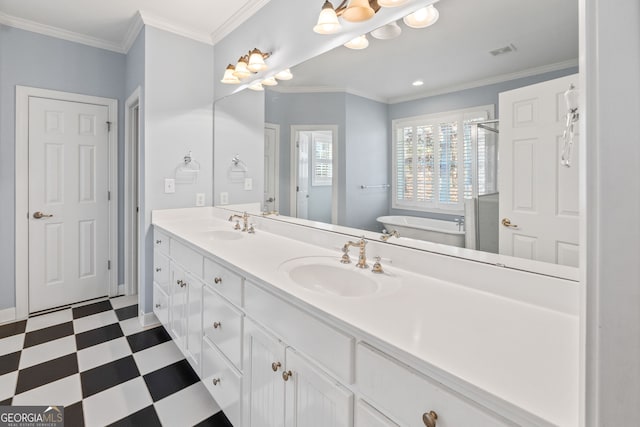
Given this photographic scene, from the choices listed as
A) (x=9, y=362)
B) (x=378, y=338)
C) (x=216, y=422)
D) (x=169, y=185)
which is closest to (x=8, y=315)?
(x=9, y=362)

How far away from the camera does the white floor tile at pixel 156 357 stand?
1934 mm

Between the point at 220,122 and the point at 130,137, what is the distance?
38.8 inches

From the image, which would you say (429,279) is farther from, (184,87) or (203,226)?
(184,87)

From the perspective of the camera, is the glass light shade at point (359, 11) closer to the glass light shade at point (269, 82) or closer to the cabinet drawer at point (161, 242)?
the glass light shade at point (269, 82)

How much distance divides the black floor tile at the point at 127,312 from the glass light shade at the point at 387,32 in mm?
2789

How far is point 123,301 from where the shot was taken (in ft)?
9.80

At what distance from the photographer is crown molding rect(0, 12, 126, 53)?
8.09 ft

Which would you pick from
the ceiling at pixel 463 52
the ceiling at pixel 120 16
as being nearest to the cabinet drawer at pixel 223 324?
the ceiling at pixel 463 52

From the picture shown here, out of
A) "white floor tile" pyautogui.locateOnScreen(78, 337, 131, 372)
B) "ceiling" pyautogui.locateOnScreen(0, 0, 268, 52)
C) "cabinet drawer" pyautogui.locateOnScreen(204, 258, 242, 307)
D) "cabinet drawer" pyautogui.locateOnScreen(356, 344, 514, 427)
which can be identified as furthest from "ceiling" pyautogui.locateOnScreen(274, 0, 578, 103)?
"white floor tile" pyautogui.locateOnScreen(78, 337, 131, 372)

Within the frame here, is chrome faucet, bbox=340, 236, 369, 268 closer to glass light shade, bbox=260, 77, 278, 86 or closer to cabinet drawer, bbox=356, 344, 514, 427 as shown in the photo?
cabinet drawer, bbox=356, 344, 514, 427

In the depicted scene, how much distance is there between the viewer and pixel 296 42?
1.84 m

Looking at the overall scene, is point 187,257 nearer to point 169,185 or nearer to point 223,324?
point 223,324

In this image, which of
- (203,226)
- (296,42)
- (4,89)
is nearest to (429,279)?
(296,42)

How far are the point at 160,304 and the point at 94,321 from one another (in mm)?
739
